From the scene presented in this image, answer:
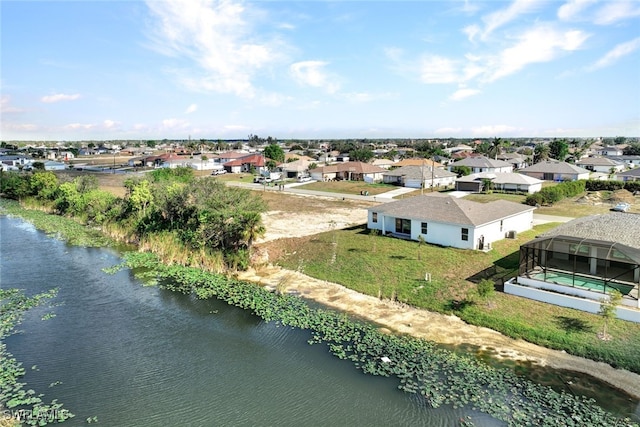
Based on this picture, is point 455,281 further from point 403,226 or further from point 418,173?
point 418,173

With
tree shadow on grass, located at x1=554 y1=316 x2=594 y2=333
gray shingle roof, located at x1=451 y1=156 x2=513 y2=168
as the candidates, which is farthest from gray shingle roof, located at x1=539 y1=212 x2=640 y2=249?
gray shingle roof, located at x1=451 y1=156 x2=513 y2=168

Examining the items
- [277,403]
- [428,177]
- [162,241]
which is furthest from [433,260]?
[428,177]

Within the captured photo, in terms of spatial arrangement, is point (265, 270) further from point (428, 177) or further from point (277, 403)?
point (428, 177)

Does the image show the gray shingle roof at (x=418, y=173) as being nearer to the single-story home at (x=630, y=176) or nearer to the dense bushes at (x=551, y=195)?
the dense bushes at (x=551, y=195)

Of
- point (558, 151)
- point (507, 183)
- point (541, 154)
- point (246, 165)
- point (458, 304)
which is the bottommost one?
point (458, 304)

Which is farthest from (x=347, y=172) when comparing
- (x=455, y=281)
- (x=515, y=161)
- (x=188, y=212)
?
(x=455, y=281)

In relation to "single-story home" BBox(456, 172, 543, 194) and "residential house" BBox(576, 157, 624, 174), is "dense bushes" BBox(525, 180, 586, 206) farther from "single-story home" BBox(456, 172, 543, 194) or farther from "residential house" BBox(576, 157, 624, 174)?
"residential house" BBox(576, 157, 624, 174)

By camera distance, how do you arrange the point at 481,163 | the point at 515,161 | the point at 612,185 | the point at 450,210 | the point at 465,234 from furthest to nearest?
the point at 515,161 < the point at 481,163 < the point at 612,185 < the point at 450,210 < the point at 465,234
